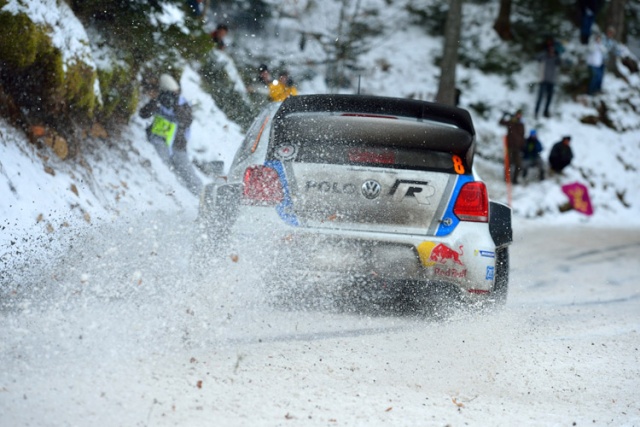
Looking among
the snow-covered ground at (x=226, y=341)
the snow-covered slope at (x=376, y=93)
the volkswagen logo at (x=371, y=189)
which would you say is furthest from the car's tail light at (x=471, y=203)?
the snow-covered slope at (x=376, y=93)

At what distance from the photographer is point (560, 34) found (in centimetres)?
2844

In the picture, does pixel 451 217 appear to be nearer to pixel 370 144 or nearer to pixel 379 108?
pixel 370 144

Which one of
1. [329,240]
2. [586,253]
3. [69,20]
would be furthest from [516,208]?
[329,240]

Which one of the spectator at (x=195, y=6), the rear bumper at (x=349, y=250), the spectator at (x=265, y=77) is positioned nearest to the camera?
the rear bumper at (x=349, y=250)

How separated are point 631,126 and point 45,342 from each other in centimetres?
2376

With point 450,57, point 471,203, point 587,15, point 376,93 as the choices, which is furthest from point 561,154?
point 471,203

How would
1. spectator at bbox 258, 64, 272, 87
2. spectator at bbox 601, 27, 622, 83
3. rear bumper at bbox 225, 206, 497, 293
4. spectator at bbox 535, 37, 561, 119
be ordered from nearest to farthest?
rear bumper at bbox 225, 206, 497, 293 → spectator at bbox 258, 64, 272, 87 → spectator at bbox 535, 37, 561, 119 → spectator at bbox 601, 27, 622, 83

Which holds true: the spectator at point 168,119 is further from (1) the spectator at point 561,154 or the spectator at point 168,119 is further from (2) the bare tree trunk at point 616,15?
(2) the bare tree trunk at point 616,15

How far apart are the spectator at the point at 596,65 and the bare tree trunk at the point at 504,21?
3.68 metres

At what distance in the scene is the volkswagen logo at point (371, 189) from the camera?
5730 millimetres

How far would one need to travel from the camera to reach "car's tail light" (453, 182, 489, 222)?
19.3 ft

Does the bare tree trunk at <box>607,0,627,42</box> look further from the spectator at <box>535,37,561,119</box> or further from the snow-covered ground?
the snow-covered ground

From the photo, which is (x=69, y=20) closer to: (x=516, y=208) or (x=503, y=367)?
(x=503, y=367)

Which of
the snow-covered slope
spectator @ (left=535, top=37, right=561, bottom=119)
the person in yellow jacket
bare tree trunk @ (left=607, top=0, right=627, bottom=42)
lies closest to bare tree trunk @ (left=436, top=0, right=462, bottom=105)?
the snow-covered slope
